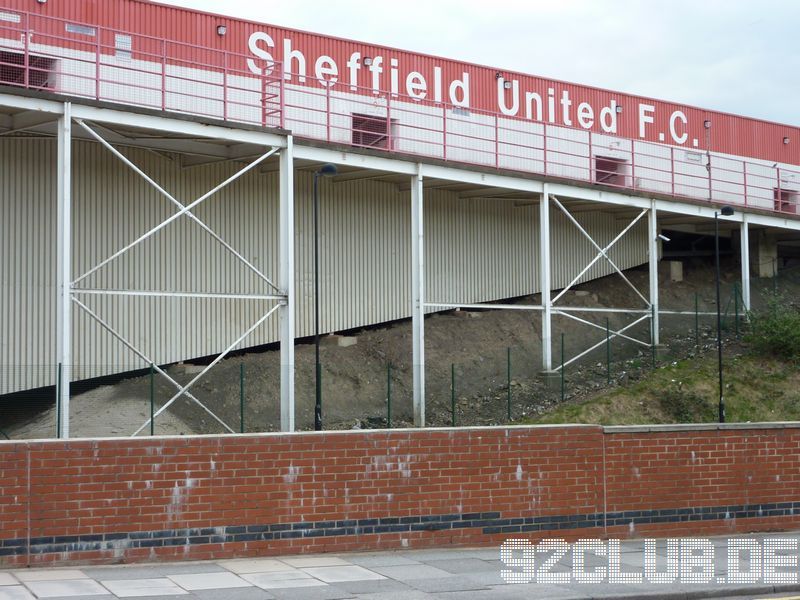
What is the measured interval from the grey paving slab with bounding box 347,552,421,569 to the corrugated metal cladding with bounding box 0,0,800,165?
13.4 metres

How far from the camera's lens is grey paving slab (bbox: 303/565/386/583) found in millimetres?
12086

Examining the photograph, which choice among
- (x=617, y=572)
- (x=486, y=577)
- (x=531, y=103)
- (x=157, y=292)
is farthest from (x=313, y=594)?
(x=531, y=103)

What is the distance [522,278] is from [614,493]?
62.0 feet

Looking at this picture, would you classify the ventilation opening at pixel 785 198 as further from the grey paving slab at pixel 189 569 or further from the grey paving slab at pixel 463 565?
the grey paving slab at pixel 189 569

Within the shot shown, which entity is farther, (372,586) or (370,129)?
(370,129)

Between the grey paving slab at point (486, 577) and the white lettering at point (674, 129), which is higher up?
the white lettering at point (674, 129)

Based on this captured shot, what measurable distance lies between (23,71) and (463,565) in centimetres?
1636

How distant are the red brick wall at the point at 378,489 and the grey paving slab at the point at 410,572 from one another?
1.05 meters

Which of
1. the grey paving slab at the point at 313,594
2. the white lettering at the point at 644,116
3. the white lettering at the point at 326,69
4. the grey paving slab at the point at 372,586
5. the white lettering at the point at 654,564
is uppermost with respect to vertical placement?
the white lettering at the point at 644,116

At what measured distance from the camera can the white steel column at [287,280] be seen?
23.4 metres

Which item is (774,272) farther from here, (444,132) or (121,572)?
(121,572)

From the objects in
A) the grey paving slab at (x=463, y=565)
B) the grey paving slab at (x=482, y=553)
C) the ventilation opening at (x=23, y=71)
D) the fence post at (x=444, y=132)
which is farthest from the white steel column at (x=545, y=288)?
the grey paving slab at (x=463, y=565)

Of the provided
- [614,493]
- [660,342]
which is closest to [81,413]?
[614,493]

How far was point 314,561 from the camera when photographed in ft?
43.0
